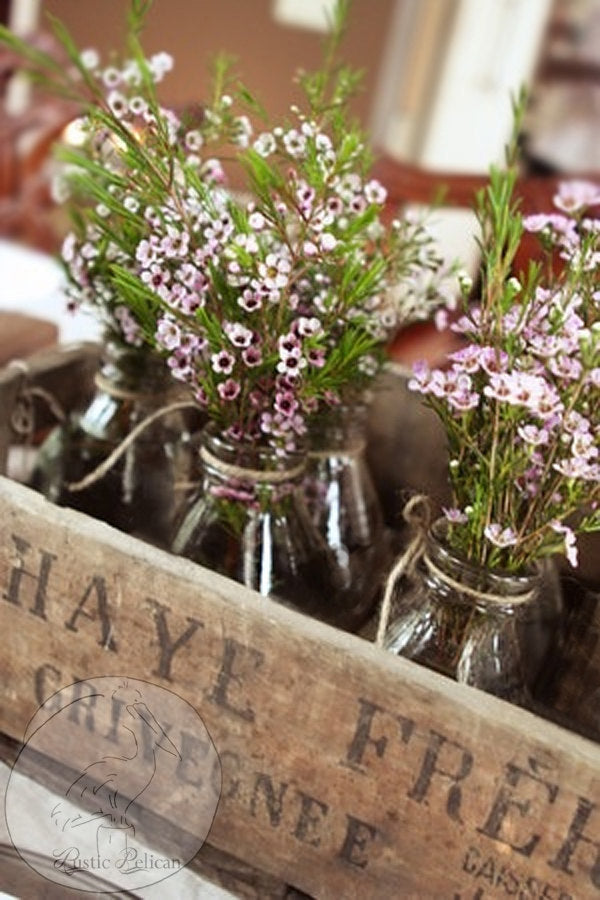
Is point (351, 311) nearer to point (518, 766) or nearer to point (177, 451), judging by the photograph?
point (177, 451)

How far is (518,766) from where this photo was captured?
1.94 feet

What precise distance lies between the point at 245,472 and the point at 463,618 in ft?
0.59

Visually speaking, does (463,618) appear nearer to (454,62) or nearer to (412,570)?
(412,570)

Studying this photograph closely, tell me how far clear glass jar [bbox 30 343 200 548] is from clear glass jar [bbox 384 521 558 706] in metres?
0.23

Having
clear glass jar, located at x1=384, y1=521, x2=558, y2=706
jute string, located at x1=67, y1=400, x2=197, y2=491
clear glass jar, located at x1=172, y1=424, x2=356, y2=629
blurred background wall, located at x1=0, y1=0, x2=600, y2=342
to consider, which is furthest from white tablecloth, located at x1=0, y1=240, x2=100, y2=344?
blurred background wall, located at x1=0, y1=0, x2=600, y2=342

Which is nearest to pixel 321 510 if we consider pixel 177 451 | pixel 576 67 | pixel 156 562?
pixel 177 451

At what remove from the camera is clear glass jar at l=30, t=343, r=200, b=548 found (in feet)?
2.73

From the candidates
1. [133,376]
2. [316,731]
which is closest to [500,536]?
[316,731]

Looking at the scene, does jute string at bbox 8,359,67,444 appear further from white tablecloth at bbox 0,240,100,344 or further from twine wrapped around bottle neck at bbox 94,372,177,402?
white tablecloth at bbox 0,240,100,344

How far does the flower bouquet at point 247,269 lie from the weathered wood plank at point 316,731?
3.5 inches

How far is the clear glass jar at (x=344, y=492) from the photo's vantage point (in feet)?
2.74

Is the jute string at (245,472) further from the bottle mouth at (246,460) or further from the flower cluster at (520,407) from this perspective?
the flower cluster at (520,407)

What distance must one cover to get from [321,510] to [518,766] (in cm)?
31

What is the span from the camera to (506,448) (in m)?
0.63
